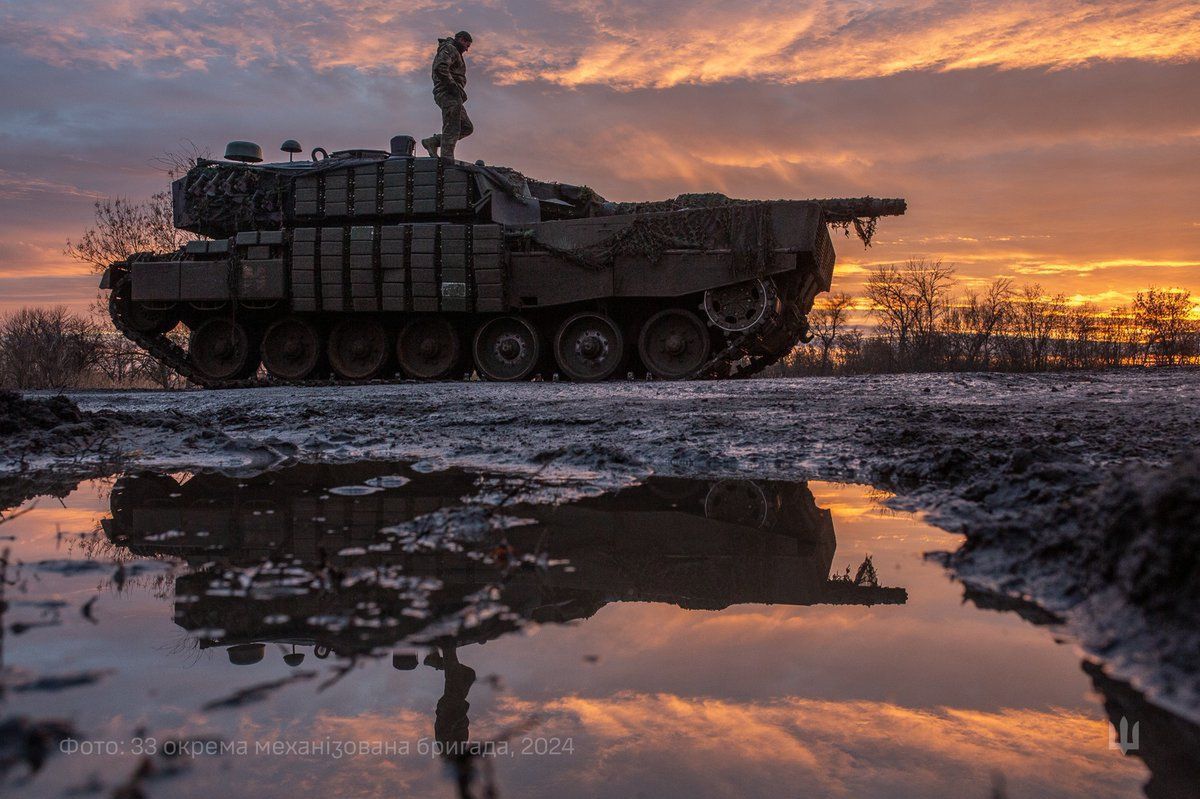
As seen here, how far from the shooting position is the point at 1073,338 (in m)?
18.8

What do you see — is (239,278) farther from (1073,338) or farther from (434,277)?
(1073,338)

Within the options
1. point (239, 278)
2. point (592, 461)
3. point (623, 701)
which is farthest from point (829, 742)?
point (239, 278)

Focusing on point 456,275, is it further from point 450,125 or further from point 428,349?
point 450,125

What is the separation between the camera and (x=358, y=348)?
51.3 feet

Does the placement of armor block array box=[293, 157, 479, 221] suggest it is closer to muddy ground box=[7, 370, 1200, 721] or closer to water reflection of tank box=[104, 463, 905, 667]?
muddy ground box=[7, 370, 1200, 721]

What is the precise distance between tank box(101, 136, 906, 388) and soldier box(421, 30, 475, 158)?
0.59 m

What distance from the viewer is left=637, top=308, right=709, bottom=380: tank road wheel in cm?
1395

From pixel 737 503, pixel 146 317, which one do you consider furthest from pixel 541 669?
pixel 146 317

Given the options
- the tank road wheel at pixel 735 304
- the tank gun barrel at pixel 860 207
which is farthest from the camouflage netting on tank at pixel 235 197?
the tank gun barrel at pixel 860 207

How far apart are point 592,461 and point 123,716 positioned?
332 centimetres

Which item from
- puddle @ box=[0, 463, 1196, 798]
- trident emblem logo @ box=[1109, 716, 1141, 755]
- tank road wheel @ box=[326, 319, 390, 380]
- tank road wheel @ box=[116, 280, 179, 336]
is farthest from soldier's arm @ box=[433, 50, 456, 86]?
trident emblem logo @ box=[1109, 716, 1141, 755]

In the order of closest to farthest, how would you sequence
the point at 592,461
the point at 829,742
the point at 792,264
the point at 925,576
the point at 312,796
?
1. the point at 312,796
2. the point at 829,742
3. the point at 925,576
4. the point at 592,461
5. the point at 792,264

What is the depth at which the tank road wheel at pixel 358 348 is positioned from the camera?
15578mm

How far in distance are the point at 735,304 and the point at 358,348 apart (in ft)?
20.1
